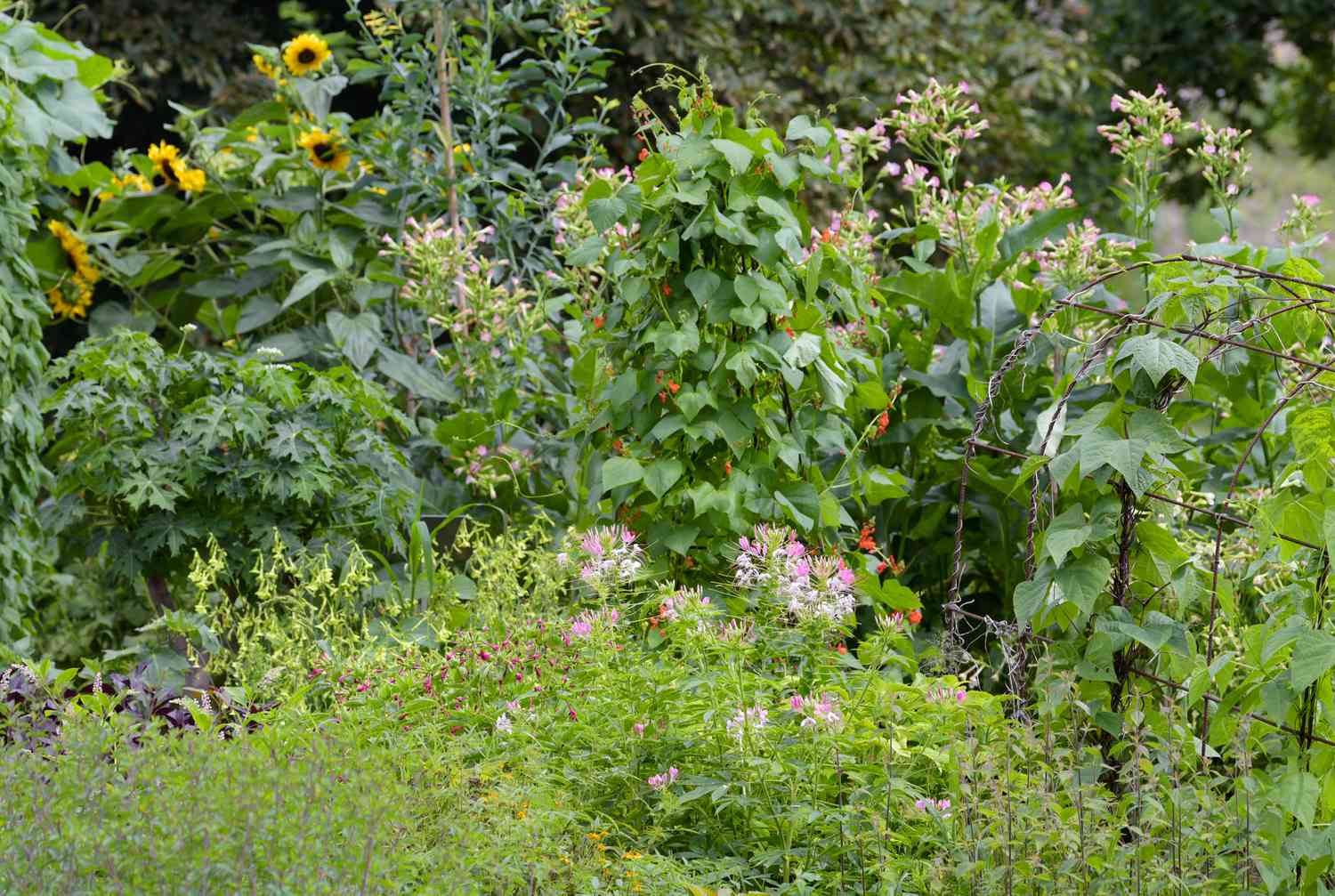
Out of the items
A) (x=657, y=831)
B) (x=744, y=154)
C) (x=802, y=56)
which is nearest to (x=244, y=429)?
(x=744, y=154)

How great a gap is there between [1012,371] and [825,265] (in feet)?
2.05

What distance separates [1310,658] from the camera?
221cm

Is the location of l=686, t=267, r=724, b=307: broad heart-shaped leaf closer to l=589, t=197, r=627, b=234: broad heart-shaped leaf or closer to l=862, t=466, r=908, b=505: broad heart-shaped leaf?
l=589, t=197, r=627, b=234: broad heart-shaped leaf

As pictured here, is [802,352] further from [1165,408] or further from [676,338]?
[1165,408]

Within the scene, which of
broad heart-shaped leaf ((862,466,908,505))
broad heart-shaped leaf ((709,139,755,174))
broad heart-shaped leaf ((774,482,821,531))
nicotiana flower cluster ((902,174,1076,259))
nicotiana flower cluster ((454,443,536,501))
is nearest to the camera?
broad heart-shaped leaf ((709,139,755,174))

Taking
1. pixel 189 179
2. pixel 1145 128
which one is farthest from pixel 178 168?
pixel 1145 128

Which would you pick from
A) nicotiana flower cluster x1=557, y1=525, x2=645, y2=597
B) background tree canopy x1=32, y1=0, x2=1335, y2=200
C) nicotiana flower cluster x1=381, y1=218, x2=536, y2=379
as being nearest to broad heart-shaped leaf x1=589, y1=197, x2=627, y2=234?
nicotiana flower cluster x1=557, y1=525, x2=645, y2=597

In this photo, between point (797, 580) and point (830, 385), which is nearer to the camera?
point (797, 580)

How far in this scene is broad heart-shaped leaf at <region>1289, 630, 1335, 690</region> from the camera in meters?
2.18

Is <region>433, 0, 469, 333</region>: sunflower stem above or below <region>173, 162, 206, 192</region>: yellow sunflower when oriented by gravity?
above

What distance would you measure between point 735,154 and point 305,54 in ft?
7.21

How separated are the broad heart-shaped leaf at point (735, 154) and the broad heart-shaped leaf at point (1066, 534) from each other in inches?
38.2

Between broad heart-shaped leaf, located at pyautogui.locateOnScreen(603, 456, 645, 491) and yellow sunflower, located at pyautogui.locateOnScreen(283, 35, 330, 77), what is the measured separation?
2.23 meters

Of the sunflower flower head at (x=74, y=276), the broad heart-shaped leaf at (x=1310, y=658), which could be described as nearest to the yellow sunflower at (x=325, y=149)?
the sunflower flower head at (x=74, y=276)
